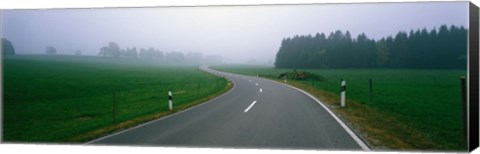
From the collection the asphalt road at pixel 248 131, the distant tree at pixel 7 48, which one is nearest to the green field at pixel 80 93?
the distant tree at pixel 7 48

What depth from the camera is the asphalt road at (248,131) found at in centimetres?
655

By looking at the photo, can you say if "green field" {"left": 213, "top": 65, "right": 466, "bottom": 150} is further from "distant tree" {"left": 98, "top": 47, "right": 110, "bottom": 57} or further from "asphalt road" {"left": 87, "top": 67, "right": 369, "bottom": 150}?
"distant tree" {"left": 98, "top": 47, "right": 110, "bottom": 57}

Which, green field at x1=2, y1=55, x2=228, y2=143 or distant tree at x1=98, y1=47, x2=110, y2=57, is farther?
distant tree at x1=98, y1=47, x2=110, y2=57

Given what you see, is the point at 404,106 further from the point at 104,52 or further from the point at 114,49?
the point at 104,52

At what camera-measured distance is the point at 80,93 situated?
905 cm

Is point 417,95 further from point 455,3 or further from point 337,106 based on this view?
point 337,106

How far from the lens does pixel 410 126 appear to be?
24.3ft

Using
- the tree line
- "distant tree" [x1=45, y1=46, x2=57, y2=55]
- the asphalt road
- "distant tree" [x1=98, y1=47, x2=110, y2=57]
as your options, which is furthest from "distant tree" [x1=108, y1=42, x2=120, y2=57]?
the tree line

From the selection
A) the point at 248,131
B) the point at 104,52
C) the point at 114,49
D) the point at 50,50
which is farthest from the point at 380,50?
the point at 50,50

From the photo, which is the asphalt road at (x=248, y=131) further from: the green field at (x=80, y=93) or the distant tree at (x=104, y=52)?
the distant tree at (x=104, y=52)

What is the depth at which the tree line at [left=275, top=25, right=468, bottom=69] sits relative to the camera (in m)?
6.80

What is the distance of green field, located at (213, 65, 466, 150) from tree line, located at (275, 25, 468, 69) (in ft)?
0.69

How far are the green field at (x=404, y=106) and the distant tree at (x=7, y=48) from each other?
4658mm

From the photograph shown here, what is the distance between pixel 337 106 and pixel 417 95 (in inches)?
117
